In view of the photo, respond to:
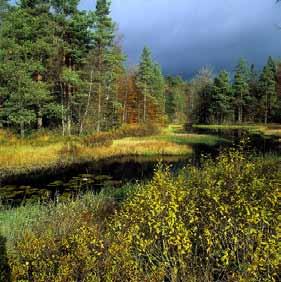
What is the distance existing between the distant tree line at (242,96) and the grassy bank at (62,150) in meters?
44.4

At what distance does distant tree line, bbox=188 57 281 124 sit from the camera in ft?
258

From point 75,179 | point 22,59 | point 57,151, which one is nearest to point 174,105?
point 22,59

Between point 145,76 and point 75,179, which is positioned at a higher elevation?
point 145,76

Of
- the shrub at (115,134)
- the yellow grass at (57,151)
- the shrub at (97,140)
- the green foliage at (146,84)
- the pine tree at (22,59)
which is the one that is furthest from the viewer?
the green foliage at (146,84)

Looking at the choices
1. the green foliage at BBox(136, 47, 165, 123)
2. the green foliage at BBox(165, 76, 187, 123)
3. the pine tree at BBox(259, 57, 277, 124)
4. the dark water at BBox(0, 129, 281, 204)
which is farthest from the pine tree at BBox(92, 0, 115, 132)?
the green foliage at BBox(165, 76, 187, 123)

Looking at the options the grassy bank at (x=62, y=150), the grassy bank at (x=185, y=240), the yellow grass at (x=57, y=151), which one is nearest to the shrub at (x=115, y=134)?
the grassy bank at (x=62, y=150)

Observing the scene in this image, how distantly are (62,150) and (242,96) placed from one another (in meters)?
60.1

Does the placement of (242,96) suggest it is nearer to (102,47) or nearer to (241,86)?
(241,86)

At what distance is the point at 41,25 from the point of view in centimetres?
3803

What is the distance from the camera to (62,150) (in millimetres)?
30672

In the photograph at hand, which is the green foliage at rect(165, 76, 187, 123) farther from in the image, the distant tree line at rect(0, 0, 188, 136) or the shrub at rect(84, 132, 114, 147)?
the shrub at rect(84, 132, 114, 147)

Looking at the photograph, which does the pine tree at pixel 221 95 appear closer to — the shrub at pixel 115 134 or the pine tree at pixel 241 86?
the pine tree at pixel 241 86

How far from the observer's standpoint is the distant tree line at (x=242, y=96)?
7875cm

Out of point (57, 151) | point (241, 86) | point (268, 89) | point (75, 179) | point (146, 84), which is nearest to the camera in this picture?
point (75, 179)
